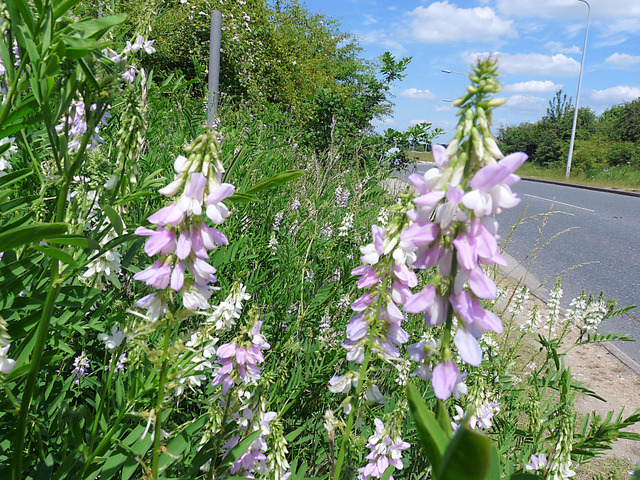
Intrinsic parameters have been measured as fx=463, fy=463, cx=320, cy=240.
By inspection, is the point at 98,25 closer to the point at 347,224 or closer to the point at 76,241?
the point at 76,241

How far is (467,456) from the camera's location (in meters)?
0.38

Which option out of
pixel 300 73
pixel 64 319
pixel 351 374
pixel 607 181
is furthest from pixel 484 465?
pixel 607 181

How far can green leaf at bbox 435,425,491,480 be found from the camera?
14.6 inches

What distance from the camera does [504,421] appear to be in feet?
6.70

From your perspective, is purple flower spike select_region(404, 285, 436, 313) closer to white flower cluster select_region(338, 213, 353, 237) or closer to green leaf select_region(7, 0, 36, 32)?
green leaf select_region(7, 0, 36, 32)

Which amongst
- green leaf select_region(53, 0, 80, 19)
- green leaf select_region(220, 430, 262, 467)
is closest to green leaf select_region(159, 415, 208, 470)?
green leaf select_region(220, 430, 262, 467)

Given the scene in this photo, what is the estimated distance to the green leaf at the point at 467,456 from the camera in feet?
1.22

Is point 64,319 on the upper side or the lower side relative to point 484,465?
lower

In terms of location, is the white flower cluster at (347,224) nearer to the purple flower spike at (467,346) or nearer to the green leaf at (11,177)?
the green leaf at (11,177)

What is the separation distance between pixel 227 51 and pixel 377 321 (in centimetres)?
934

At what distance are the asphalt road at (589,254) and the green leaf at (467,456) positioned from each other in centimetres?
267

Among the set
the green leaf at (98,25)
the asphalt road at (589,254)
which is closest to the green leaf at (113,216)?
the green leaf at (98,25)

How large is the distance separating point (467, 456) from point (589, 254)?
8.54 metres

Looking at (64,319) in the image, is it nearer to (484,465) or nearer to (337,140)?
(484,465)
